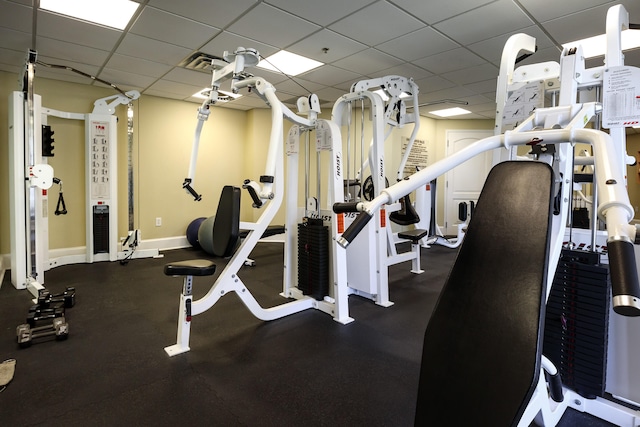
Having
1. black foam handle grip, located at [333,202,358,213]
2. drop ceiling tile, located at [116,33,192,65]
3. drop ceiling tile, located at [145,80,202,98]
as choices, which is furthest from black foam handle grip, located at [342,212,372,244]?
drop ceiling tile, located at [145,80,202,98]

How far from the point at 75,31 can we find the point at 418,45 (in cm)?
302

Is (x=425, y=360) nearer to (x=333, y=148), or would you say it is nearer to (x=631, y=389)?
(x=631, y=389)

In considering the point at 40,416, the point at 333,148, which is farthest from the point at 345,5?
the point at 40,416

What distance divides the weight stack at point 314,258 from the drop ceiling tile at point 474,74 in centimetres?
262

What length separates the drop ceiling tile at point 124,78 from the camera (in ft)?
13.6

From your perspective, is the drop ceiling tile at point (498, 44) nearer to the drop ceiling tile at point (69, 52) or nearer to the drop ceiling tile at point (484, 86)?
the drop ceiling tile at point (484, 86)

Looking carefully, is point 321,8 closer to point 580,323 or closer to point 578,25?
point 578,25

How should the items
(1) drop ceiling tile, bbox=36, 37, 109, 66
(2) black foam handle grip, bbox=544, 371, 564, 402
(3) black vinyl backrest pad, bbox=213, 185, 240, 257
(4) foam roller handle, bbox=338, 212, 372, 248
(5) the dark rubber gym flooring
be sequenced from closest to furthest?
(4) foam roller handle, bbox=338, 212, 372, 248
(2) black foam handle grip, bbox=544, 371, 564, 402
(5) the dark rubber gym flooring
(3) black vinyl backrest pad, bbox=213, 185, 240, 257
(1) drop ceiling tile, bbox=36, 37, 109, 66

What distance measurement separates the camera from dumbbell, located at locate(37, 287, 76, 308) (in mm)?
2812

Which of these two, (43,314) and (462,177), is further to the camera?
(462,177)

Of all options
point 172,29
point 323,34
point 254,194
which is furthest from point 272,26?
point 254,194

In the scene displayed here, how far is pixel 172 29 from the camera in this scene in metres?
3.01

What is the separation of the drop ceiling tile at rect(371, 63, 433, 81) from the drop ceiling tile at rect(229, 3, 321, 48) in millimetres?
1317

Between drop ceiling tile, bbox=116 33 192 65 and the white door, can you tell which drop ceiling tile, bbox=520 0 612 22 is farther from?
the white door
